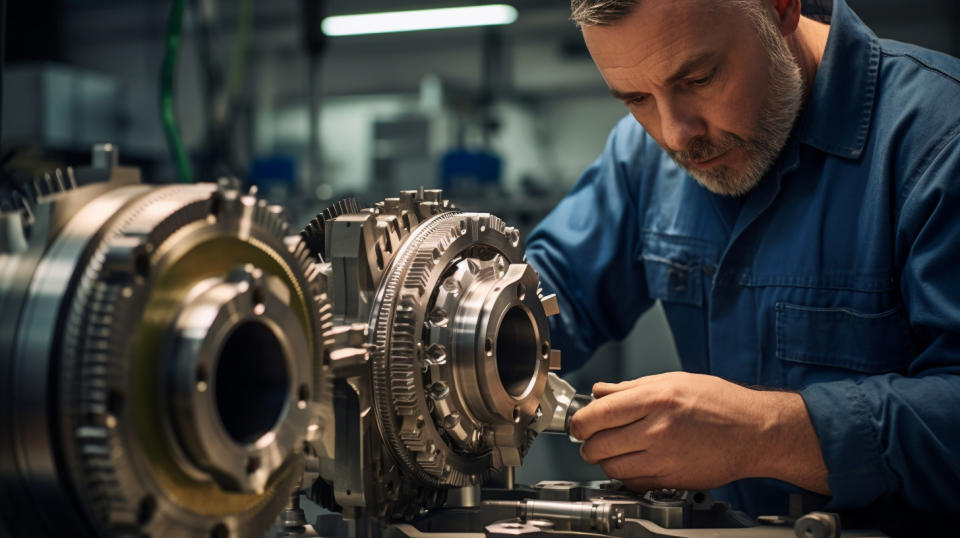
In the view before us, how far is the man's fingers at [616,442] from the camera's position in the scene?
0.92 meters

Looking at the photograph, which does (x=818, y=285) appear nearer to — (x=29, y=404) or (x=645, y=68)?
(x=645, y=68)

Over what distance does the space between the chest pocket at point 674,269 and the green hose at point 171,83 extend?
74 centimetres

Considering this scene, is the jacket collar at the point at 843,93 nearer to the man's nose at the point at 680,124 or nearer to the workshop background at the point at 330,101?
the man's nose at the point at 680,124

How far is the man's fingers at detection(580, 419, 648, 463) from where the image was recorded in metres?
0.92

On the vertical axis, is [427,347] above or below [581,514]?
above

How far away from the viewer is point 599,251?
1.54 m

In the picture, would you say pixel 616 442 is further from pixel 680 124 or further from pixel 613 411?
pixel 680 124

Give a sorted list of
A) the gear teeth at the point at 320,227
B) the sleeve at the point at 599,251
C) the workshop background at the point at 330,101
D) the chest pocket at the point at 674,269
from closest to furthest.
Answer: the gear teeth at the point at 320,227
the chest pocket at the point at 674,269
the sleeve at the point at 599,251
the workshop background at the point at 330,101

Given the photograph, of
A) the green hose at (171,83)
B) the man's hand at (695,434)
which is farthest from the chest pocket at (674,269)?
the green hose at (171,83)

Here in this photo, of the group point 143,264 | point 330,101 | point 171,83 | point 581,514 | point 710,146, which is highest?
point 330,101

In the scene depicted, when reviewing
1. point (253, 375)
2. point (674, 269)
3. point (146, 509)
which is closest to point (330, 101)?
point (674, 269)

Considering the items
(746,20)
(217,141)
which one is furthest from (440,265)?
(217,141)

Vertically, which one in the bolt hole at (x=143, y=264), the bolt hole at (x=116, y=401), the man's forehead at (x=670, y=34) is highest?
the man's forehead at (x=670, y=34)

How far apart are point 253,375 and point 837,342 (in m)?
0.86
